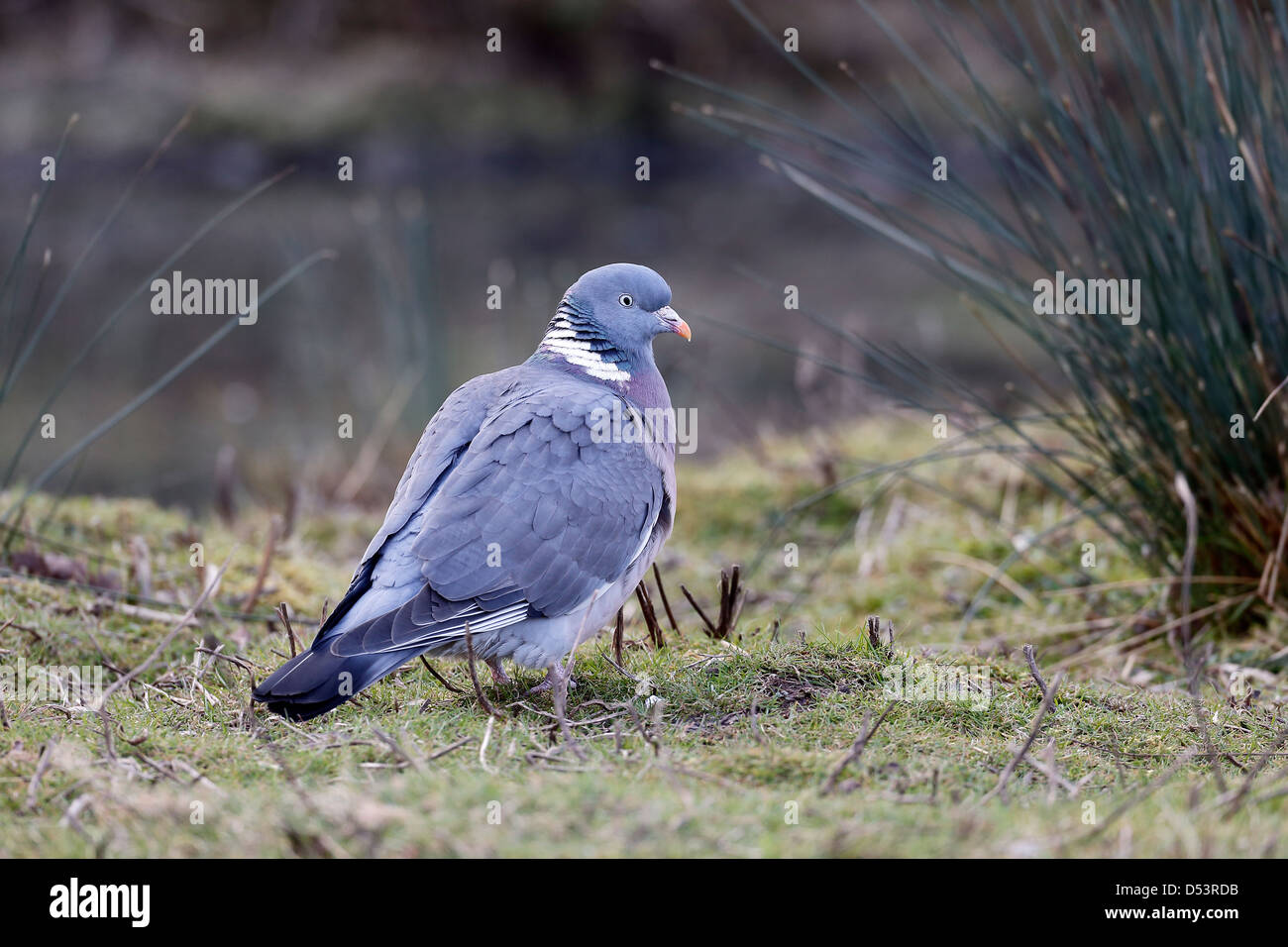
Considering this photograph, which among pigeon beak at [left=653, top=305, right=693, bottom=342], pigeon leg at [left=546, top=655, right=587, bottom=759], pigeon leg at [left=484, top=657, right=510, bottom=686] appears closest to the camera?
pigeon leg at [left=546, top=655, right=587, bottom=759]

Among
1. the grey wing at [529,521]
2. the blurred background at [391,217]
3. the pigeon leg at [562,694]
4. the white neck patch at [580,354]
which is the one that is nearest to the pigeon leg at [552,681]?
the pigeon leg at [562,694]

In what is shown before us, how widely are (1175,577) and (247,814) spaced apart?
10.7 feet

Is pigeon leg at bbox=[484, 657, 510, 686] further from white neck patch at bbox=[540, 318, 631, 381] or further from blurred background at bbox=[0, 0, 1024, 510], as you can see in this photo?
blurred background at bbox=[0, 0, 1024, 510]

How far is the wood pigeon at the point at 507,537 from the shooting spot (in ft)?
10.8

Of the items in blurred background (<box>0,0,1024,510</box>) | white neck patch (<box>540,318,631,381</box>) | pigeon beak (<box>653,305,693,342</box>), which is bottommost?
white neck patch (<box>540,318,631,381</box>)

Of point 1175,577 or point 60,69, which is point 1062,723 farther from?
point 60,69

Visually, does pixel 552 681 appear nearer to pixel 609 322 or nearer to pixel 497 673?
pixel 497 673

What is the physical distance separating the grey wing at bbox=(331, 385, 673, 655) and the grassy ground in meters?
0.27

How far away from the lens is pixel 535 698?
143 inches

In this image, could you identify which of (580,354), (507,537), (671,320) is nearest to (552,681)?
(507,537)

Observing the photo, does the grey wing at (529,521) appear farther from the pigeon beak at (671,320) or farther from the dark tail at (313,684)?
the pigeon beak at (671,320)

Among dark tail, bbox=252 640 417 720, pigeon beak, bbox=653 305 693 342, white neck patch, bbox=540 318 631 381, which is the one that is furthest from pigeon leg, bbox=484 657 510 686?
pigeon beak, bbox=653 305 693 342

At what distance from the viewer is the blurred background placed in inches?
362
